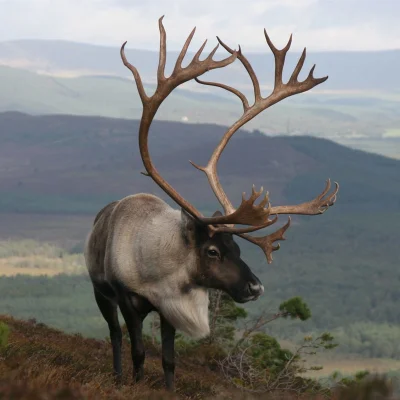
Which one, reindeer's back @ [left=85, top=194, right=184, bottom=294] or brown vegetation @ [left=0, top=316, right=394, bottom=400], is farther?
reindeer's back @ [left=85, top=194, right=184, bottom=294]

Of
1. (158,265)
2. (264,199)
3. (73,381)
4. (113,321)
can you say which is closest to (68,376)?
(73,381)

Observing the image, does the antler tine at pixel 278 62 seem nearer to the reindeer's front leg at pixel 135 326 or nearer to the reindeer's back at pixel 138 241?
the reindeer's back at pixel 138 241

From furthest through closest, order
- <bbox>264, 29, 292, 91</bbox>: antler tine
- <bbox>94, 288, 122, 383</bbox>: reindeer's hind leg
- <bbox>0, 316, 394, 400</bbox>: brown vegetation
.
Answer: <bbox>264, 29, 292, 91</bbox>: antler tine < <bbox>94, 288, 122, 383</bbox>: reindeer's hind leg < <bbox>0, 316, 394, 400</bbox>: brown vegetation

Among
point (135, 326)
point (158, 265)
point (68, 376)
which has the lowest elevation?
point (135, 326)

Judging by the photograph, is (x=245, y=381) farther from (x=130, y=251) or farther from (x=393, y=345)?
(x=393, y=345)

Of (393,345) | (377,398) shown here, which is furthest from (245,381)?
(393,345)

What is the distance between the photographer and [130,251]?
10500mm

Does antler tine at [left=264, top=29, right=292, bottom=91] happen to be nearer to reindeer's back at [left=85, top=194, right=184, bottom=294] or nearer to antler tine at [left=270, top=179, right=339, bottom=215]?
antler tine at [left=270, top=179, right=339, bottom=215]

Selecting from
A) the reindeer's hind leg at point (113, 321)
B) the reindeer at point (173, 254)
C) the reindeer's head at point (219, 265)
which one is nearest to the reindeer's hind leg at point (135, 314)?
the reindeer at point (173, 254)

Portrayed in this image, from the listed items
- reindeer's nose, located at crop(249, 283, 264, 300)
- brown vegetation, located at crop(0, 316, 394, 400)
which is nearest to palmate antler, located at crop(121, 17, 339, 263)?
reindeer's nose, located at crop(249, 283, 264, 300)

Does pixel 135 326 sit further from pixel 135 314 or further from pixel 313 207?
pixel 313 207

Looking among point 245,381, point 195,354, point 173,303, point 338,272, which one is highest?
point 173,303

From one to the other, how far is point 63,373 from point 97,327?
4003 inches

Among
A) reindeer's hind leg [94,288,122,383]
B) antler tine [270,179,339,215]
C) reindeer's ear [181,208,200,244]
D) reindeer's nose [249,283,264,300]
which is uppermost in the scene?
antler tine [270,179,339,215]
